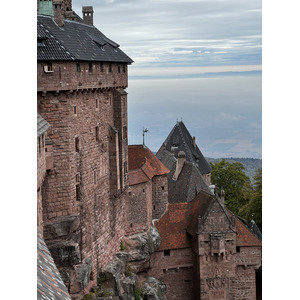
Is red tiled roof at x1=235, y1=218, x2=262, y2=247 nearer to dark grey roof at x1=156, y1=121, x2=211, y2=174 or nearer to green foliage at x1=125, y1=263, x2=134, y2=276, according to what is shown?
green foliage at x1=125, y1=263, x2=134, y2=276

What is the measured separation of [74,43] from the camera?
2209cm

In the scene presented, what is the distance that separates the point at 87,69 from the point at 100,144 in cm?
333

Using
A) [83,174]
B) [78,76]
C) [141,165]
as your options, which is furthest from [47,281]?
[141,165]

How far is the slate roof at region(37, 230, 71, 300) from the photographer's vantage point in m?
8.34

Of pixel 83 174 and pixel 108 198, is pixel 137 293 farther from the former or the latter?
pixel 83 174

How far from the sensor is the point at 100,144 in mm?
24750

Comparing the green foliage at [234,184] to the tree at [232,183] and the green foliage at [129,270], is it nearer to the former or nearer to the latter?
the tree at [232,183]

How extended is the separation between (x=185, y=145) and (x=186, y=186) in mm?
7657

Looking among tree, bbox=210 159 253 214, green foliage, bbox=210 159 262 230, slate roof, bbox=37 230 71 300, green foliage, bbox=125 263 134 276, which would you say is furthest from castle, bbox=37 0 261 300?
tree, bbox=210 159 253 214

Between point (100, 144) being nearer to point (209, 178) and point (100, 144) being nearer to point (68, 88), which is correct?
point (68, 88)

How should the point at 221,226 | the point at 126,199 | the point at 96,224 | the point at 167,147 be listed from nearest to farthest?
the point at 96,224 < the point at 126,199 < the point at 221,226 < the point at 167,147

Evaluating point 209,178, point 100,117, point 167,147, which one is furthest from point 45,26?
point 209,178

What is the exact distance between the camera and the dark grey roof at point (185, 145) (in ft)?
139
